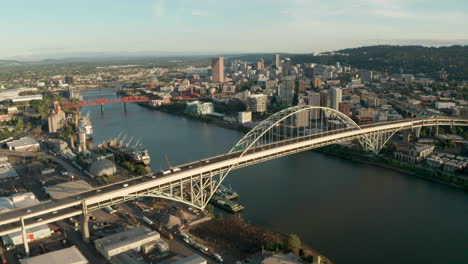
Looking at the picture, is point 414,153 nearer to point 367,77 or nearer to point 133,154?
point 133,154

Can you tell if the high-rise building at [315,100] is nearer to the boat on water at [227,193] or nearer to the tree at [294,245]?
the boat on water at [227,193]

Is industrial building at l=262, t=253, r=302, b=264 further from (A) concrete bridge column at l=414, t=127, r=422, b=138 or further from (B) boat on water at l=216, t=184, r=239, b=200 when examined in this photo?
(A) concrete bridge column at l=414, t=127, r=422, b=138

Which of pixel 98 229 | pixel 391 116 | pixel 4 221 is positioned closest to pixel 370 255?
pixel 98 229

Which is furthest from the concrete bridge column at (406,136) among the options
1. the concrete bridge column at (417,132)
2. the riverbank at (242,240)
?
Result: the riverbank at (242,240)

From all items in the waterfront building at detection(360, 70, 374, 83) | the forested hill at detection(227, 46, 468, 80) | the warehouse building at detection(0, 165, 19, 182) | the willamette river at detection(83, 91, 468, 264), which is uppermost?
the forested hill at detection(227, 46, 468, 80)

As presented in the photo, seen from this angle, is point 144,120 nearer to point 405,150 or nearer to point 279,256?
point 405,150

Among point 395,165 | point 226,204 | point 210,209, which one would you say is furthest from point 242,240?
point 395,165

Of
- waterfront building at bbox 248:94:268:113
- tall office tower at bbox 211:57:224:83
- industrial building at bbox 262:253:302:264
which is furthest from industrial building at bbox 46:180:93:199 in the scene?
tall office tower at bbox 211:57:224:83
